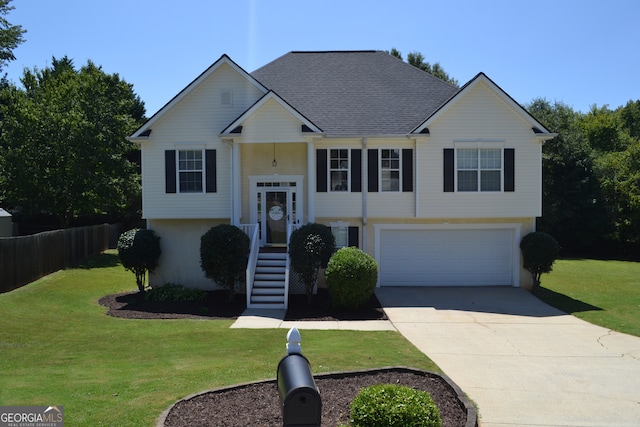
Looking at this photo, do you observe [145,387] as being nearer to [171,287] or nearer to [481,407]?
[481,407]

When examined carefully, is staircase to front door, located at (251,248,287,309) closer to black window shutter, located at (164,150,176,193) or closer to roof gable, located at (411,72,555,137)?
black window shutter, located at (164,150,176,193)

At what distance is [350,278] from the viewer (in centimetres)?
1634

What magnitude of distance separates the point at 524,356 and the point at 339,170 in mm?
10783

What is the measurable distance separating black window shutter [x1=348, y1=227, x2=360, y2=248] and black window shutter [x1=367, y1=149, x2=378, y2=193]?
1.58 meters

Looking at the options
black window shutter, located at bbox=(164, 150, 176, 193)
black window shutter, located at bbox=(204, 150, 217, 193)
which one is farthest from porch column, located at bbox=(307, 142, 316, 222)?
black window shutter, located at bbox=(164, 150, 176, 193)

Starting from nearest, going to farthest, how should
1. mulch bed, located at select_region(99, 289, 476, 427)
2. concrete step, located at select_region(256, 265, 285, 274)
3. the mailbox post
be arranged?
the mailbox post
mulch bed, located at select_region(99, 289, 476, 427)
concrete step, located at select_region(256, 265, 285, 274)

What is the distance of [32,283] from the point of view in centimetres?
2067

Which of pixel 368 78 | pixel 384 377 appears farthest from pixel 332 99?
pixel 384 377

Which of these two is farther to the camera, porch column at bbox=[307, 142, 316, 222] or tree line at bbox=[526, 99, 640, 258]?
tree line at bbox=[526, 99, 640, 258]

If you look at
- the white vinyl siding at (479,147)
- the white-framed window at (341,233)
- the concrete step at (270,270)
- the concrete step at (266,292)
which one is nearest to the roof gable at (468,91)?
the white vinyl siding at (479,147)

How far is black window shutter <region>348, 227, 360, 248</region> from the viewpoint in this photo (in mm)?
20703

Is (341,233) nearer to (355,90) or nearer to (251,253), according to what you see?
(251,253)

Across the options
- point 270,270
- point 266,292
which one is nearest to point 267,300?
point 266,292

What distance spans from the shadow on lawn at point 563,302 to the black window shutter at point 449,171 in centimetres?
481
